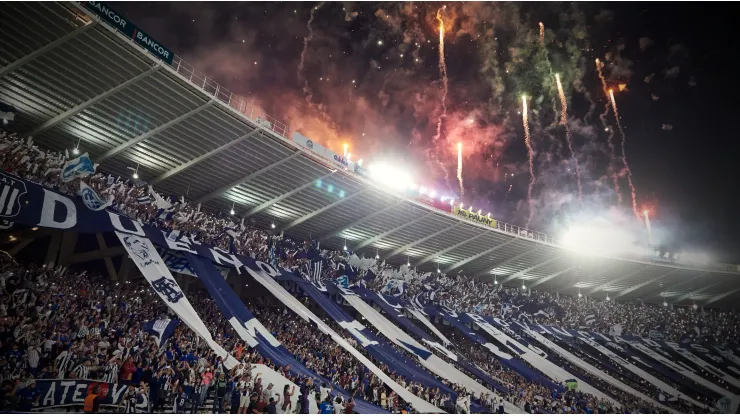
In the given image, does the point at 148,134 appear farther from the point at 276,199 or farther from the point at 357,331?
the point at 357,331

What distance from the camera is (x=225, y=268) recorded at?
2609 centimetres

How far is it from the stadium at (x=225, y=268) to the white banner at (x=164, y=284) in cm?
9

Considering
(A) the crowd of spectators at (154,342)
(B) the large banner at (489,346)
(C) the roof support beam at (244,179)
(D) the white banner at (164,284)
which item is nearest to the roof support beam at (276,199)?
(A) the crowd of spectators at (154,342)

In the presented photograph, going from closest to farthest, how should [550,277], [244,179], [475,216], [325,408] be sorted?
1. [325,408]
2. [244,179]
3. [475,216]
4. [550,277]

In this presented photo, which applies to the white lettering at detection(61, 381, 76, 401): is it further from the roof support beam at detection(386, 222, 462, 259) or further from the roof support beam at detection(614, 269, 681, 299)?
the roof support beam at detection(614, 269, 681, 299)

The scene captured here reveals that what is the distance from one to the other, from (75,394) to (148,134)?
1460cm

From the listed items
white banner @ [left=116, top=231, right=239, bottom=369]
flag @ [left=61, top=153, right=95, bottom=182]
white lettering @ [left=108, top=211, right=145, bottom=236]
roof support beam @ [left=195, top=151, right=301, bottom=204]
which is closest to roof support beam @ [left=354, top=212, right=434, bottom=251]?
roof support beam @ [left=195, top=151, right=301, bottom=204]

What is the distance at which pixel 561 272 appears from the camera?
4684 cm

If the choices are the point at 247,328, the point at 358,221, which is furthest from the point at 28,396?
the point at 358,221

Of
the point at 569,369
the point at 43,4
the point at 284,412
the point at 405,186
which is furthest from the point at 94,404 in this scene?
the point at 569,369

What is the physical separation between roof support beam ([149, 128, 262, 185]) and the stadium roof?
0.06 meters

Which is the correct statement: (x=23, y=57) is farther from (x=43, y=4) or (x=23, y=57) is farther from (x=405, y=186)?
→ (x=405, y=186)

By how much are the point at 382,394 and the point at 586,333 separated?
3473 cm

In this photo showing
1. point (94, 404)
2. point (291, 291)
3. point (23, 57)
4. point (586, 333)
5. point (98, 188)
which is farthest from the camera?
point (586, 333)
